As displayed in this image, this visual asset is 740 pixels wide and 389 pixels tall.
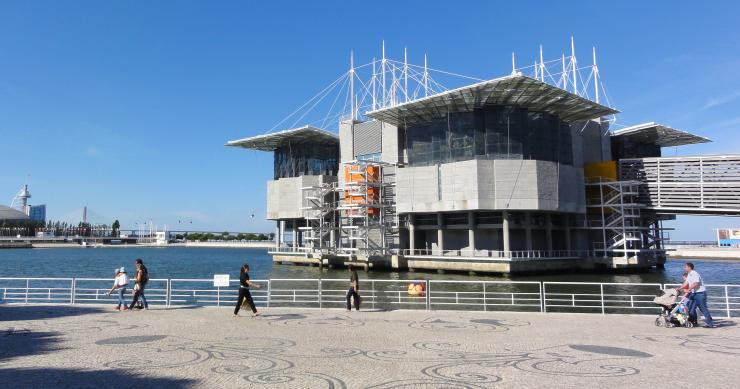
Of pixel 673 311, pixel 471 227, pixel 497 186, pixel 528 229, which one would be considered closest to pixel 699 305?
pixel 673 311

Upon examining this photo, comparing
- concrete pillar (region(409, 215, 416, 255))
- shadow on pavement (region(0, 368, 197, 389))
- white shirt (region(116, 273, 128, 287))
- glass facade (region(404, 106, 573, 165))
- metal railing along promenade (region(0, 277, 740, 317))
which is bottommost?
metal railing along promenade (region(0, 277, 740, 317))

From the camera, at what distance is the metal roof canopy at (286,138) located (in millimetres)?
80438

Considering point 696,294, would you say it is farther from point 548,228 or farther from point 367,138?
point 367,138

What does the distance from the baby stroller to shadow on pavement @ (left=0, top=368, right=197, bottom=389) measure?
43.1 ft

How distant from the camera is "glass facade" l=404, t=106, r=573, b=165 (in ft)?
195

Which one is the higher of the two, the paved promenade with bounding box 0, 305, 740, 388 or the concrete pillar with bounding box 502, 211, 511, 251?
the concrete pillar with bounding box 502, 211, 511, 251

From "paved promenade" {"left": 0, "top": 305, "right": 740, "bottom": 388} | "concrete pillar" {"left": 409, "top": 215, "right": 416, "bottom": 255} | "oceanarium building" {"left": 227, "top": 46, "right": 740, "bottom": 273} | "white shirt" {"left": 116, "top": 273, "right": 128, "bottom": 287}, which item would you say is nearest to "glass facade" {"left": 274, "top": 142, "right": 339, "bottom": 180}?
"oceanarium building" {"left": 227, "top": 46, "right": 740, "bottom": 273}

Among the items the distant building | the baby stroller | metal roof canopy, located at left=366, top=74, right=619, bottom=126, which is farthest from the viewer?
the distant building

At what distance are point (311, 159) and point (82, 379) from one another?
77.0 m

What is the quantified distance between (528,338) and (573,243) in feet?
199

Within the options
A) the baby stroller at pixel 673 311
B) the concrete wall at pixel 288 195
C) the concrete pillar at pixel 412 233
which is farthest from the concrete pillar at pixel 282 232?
the baby stroller at pixel 673 311

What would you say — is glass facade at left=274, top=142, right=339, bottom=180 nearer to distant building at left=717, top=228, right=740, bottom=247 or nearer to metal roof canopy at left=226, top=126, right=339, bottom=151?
metal roof canopy at left=226, top=126, right=339, bottom=151

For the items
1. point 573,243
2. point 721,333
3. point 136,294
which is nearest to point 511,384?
point 721,333

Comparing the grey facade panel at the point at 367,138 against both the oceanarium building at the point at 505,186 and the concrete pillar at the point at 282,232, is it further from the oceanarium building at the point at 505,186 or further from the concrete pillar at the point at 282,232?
the concrete pillar at the point at 282,232
